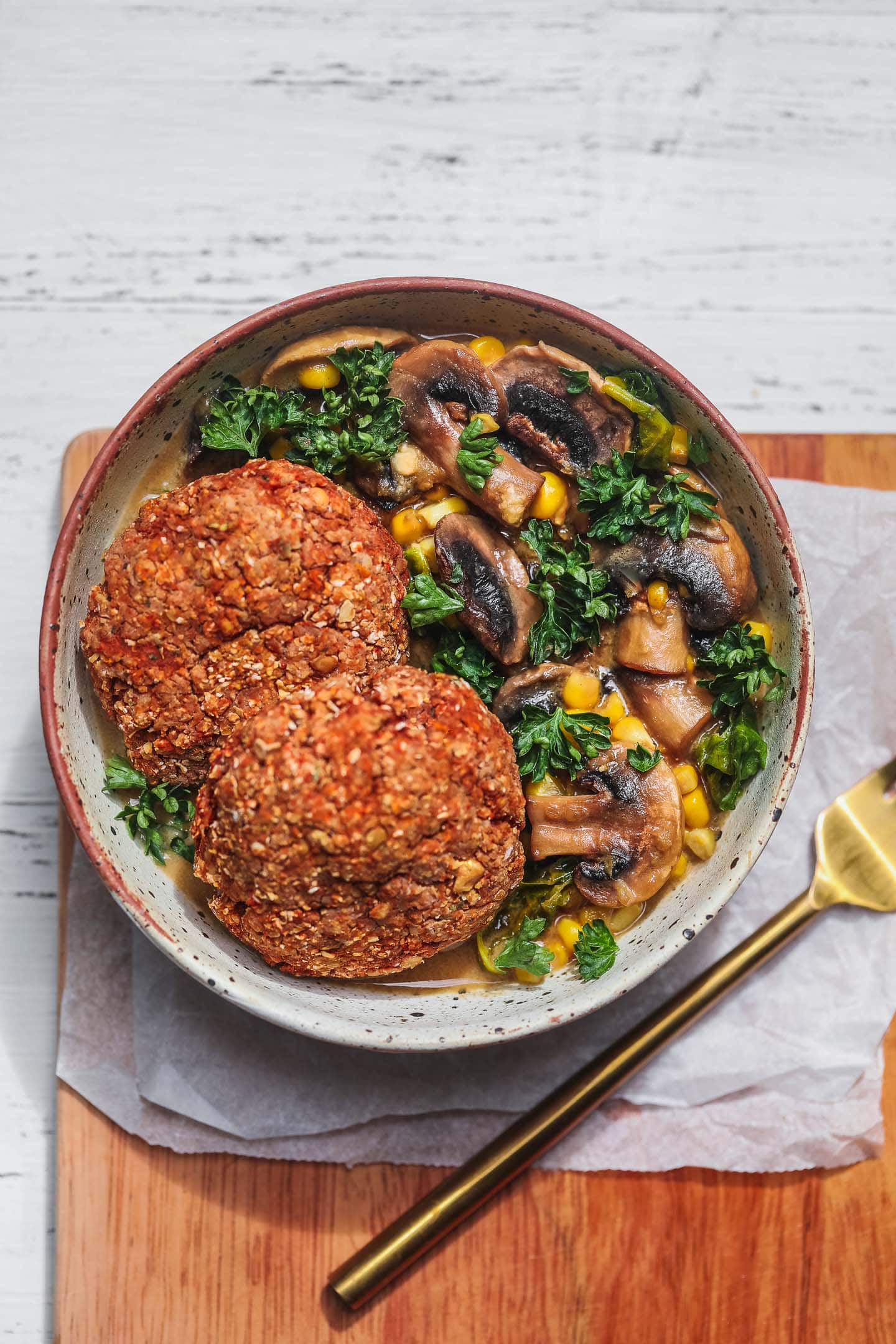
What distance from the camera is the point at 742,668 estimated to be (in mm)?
3326

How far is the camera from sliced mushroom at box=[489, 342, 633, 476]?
3354 mm

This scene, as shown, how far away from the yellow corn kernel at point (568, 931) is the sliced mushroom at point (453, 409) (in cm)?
119

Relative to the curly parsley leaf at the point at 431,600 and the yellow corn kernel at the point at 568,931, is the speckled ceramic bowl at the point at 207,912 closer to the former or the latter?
the yellow corn kernel at the point at 568,931

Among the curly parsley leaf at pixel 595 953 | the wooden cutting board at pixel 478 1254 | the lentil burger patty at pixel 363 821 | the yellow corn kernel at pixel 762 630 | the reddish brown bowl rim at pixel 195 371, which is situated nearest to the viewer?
the lentil burger patty at pixel 363 821

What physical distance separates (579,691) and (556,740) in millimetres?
168

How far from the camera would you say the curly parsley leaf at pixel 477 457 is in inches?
129

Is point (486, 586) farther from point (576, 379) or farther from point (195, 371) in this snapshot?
point (195, 371)

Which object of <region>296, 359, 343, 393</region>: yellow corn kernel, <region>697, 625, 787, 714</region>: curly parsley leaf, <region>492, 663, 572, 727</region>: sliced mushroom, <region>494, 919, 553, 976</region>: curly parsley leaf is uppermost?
<region>296, 359, 343, 393</region>: yellow corn kernel

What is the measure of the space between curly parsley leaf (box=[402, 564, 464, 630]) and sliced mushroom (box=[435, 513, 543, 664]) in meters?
0.02

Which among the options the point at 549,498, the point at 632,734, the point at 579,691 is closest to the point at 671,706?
the point at 632,734

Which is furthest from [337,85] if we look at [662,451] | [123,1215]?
[123,1215]

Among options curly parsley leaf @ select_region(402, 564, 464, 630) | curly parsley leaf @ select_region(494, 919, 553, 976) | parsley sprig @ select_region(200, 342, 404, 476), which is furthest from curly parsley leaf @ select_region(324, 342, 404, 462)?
curly parsley leaf @ select_region(494, 919, 553, 976)

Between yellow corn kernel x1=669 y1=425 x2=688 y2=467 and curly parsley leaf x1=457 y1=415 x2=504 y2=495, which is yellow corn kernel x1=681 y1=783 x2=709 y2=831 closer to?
yellow corn kernel x1=669 y1=425 x2=688 y2=467

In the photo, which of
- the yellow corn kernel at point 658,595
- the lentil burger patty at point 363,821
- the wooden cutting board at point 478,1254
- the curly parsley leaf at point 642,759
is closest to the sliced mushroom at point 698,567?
the yellow corn kernel at point 658,595
